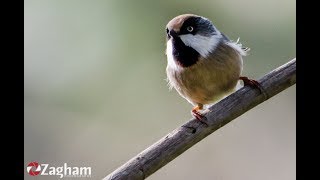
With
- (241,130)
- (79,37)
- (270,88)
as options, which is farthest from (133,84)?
A: (270,88)

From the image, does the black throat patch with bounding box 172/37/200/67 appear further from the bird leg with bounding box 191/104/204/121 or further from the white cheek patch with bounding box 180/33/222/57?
the bird leg with bounding box 191/104/204/121

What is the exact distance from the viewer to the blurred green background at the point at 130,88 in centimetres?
278

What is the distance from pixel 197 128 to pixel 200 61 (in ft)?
1.52

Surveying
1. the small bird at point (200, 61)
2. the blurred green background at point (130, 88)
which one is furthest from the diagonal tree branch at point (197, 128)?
the blurred green background at point (130, 88)

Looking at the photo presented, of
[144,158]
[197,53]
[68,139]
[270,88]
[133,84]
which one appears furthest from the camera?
[133,84]

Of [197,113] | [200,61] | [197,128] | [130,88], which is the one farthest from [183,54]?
[130,88]

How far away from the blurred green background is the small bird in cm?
25

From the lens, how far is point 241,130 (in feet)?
9.61

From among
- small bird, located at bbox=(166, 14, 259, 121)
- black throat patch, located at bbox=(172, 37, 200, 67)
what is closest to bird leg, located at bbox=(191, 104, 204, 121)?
small bird, located at bbox=(166, 14, 259, 121)

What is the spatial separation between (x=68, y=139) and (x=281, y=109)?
1.09m

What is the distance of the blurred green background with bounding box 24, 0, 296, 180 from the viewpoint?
9.12 feet

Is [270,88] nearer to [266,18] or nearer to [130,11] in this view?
[266,18]

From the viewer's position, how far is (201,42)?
2.50 m
